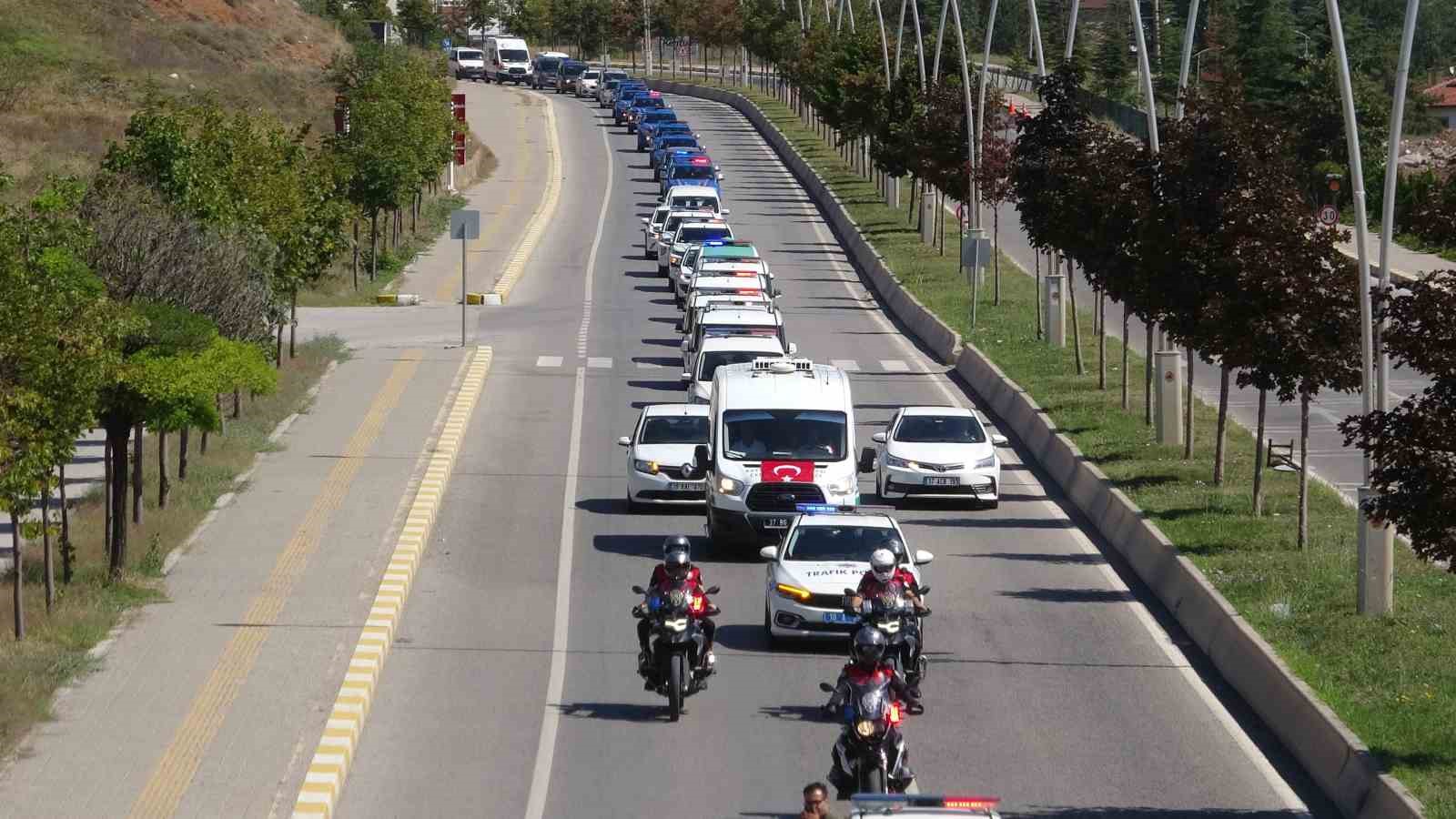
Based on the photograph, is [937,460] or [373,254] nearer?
[937,460]

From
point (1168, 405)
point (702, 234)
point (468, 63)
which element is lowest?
point (1168, 405)

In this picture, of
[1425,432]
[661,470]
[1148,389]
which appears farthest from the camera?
[1148,389]

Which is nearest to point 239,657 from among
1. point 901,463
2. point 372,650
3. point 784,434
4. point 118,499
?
point 372,650

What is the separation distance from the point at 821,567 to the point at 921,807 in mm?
10580

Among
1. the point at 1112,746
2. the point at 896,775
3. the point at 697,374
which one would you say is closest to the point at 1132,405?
the point at 697,374

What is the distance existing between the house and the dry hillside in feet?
172

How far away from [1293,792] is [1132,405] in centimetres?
2160

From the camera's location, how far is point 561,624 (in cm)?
2281

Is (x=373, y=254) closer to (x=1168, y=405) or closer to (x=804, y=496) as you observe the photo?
(x=1168, y=405)

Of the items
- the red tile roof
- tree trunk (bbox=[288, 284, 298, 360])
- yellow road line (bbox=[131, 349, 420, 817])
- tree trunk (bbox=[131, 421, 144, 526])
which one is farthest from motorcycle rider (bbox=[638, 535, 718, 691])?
the red tile roof

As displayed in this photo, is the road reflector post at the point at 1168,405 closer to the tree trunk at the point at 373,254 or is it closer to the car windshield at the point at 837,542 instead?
the car windshield at the point at 837,542

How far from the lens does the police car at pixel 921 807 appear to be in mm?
10766

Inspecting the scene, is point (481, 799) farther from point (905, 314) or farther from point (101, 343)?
point (905, 314)

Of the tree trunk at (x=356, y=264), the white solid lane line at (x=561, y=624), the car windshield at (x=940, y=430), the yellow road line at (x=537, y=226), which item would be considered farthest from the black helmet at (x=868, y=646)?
the tree trunk at (x=356, y=264)
